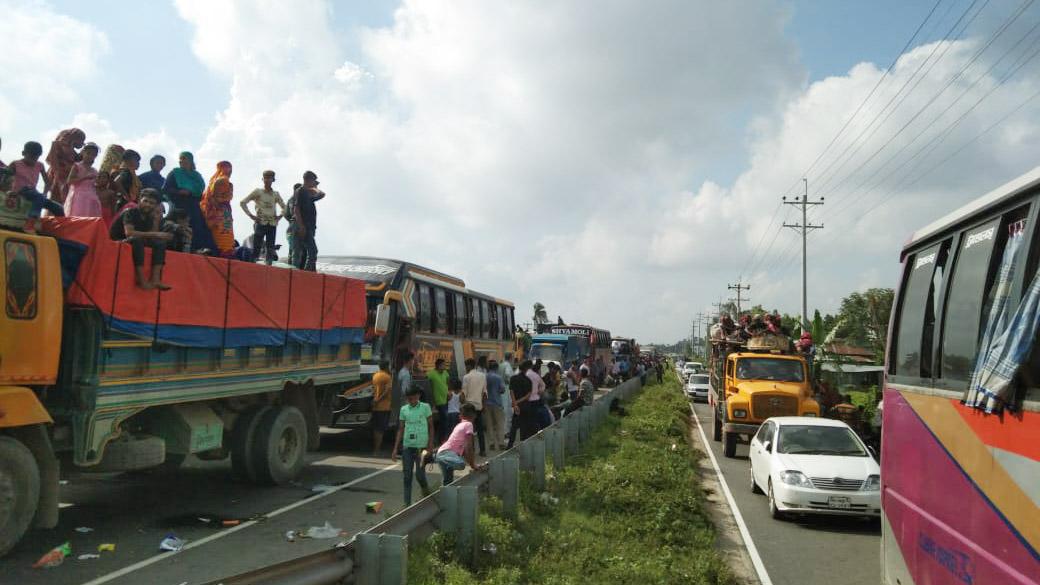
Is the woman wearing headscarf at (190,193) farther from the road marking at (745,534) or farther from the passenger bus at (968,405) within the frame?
the passenger bus at (968,405)

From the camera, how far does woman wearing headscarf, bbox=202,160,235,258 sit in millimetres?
10859

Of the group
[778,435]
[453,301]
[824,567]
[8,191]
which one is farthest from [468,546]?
[453,301]

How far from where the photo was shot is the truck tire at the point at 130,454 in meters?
8.08

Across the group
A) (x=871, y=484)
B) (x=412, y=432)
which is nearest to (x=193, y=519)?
(x=412, y=432)

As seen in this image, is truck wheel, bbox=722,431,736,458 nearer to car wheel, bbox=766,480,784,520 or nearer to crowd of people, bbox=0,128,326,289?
car wheel, bbox=766,480,784,520

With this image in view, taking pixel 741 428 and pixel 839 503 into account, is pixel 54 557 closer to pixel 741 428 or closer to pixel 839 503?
pixel 839 503

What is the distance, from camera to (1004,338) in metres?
3.71

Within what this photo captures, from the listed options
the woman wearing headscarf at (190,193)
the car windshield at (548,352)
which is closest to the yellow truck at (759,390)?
the woman wearing headscarf at (190,193)

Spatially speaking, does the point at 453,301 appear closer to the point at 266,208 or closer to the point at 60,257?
the point at 266,208

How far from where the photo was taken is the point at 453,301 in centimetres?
1994

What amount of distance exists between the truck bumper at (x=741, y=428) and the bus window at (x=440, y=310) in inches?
281

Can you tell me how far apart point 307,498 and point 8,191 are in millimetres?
5330

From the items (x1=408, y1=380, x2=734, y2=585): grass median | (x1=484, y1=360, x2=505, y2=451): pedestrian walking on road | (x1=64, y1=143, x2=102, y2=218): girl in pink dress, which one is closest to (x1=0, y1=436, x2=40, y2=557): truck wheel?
(x1=64, y1=143, x2=102, y2=218): girl in pink dress

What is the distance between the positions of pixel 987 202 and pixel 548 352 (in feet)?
112
